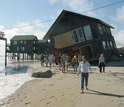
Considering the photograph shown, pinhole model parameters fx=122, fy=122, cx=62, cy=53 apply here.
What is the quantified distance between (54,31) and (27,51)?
117ft

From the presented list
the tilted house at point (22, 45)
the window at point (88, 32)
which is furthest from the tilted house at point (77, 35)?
the tilted house at point (22, 45)

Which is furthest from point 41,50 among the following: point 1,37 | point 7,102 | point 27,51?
point 7,102

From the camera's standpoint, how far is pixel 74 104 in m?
4.55

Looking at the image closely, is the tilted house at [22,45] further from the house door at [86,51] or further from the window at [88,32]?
the window at [88,32]

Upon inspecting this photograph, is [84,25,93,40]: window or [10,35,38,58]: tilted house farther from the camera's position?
[10,35,38,58]: tilted house

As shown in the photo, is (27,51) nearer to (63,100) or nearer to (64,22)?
(64,22)

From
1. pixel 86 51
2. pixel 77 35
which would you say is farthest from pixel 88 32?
pixel 86 51

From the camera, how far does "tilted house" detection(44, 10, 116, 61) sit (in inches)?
711

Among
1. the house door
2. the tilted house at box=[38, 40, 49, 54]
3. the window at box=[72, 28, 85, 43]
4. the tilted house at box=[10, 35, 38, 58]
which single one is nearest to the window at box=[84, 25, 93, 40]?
the window at box=[72, 28, 85, 43]

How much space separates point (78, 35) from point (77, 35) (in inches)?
7.6

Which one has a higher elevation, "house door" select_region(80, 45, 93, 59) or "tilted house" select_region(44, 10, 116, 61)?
"tilted house" select_region(44, 10, 116, 61)

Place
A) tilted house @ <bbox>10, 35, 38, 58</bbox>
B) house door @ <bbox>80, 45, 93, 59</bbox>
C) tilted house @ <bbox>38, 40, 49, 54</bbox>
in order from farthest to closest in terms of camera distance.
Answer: tilted house @ <bbox>38, 40, 49, 54</bbox> < tilted house @ <bbox>10, 35, 38, 58</bbox> < house door @ <bbox>80, 45, 93, 59</bbox>

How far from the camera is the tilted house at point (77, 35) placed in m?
18.0

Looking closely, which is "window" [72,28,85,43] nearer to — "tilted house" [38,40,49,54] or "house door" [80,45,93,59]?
"house door" [80,45,93,59]
